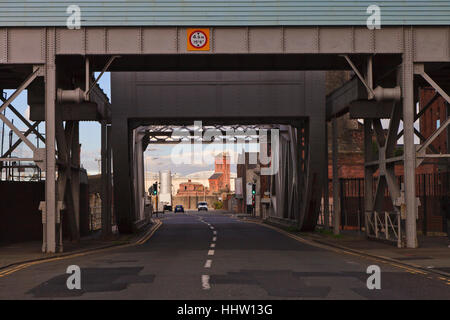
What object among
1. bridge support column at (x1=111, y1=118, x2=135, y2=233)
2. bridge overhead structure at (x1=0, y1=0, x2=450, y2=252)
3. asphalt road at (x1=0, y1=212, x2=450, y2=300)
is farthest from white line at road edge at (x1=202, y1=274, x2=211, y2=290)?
bridge support column at (x1=111, y1=118, x2=135, y2=233)

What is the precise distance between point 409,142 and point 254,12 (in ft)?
24.4

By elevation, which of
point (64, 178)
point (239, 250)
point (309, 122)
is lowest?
point (239, 250)

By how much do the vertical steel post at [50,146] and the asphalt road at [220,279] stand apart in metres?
2.51

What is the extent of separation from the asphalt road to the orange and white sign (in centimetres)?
788

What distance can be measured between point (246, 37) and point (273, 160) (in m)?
28.7

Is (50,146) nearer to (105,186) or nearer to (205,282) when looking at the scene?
(105,186)

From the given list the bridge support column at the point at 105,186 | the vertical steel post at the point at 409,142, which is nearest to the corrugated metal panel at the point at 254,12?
the vertical steel post at the point at 409,142

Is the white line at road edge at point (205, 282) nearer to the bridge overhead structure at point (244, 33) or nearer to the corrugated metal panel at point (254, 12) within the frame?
the bridge overhead structure at point (244, 33)

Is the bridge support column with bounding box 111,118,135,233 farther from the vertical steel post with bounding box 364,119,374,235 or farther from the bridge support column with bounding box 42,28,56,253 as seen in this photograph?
the vertical steel post with bounding box 364,119,374,235

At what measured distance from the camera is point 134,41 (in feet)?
81.4

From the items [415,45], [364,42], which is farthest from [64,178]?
[415,45]

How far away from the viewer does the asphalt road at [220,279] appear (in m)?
11.8

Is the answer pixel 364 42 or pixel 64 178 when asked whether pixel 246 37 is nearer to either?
pixel 364 42
